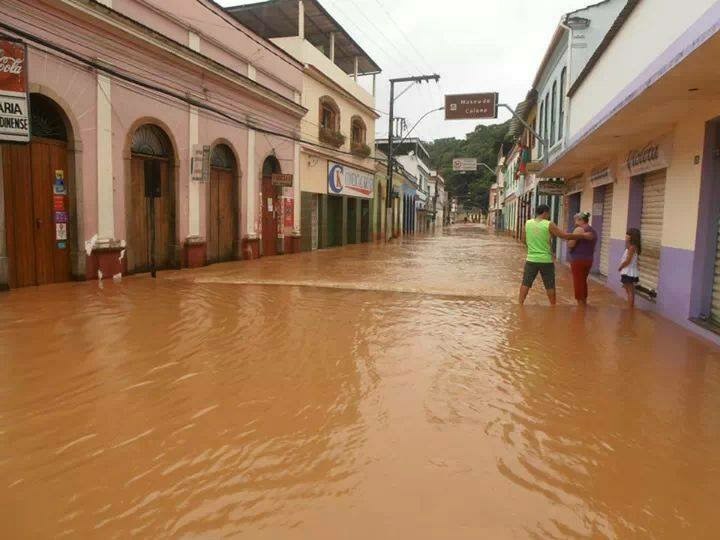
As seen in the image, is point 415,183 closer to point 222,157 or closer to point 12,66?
point 222,157

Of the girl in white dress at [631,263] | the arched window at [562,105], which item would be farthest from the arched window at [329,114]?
the girl in white dress at [631,263]

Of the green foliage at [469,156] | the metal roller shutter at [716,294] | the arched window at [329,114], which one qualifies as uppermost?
the green foliage at [469,156]

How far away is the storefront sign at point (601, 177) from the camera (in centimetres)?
1104

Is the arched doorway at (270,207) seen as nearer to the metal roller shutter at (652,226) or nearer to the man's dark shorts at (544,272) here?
the man's dark shorts at (544,272)

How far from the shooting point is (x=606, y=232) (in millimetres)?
12109

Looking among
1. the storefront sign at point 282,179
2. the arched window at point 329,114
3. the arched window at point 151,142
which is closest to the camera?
the arched window at point 151,142

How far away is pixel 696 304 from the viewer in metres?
6.56

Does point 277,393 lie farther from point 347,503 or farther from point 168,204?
point 168,204

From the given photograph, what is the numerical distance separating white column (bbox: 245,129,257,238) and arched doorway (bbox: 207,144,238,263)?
1.62 ft

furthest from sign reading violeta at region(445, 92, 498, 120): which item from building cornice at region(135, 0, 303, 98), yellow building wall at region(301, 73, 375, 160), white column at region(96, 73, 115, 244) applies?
white column at region(96, 73, 115, 244)

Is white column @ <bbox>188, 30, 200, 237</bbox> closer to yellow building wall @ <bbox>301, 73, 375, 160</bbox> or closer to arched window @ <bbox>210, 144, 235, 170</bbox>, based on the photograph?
arched window @ <bbox>210, 144, 235, 170</bbox>

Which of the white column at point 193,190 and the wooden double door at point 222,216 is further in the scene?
the wooden double door at point 222,216

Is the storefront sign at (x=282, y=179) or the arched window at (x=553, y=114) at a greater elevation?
the arched window at (x=553, y=114)

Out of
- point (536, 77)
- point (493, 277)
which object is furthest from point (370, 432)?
point (536, 77)
